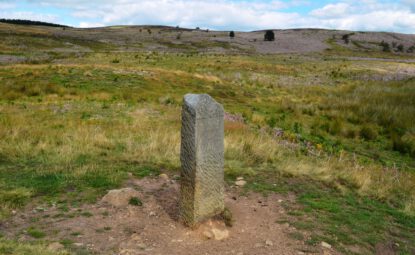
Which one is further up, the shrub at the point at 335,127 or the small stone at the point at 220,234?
the small stone at the point at 220,234

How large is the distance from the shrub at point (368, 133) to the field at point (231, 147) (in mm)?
50

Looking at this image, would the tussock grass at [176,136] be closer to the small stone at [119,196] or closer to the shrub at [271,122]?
the shrub at [271,122]

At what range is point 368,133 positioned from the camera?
53.6 feet

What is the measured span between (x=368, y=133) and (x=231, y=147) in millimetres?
7623

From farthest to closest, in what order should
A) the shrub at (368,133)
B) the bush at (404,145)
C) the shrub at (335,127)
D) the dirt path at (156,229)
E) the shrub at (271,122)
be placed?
the shrub at (335,127), the shrub at (271,122), the shrub at (368,133), the bush at (404,145), the dirt path at (156,229)

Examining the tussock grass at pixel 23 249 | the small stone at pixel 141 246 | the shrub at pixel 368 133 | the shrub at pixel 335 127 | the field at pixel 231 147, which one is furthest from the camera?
the shrub at pixel 335 127

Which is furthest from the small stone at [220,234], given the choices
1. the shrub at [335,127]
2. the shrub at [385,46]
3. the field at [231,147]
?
the shrub at [385,46]

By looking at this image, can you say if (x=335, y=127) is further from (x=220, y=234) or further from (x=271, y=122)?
(x=220, y=234)

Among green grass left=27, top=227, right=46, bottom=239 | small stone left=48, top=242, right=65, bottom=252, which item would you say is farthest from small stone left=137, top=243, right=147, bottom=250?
green grass left=27, top=227, right=46, bottom=239

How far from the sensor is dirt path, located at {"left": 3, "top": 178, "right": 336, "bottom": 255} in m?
5.84

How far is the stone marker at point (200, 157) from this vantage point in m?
6.24

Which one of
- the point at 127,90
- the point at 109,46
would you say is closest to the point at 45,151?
the point at 127,90

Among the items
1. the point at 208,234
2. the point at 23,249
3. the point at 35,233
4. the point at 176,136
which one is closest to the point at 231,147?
the point at 176,136

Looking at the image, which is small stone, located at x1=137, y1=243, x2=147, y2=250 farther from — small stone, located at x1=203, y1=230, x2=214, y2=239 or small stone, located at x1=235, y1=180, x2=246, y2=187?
small stone, located at x1=235, y1=180, x2=246, y2=187
